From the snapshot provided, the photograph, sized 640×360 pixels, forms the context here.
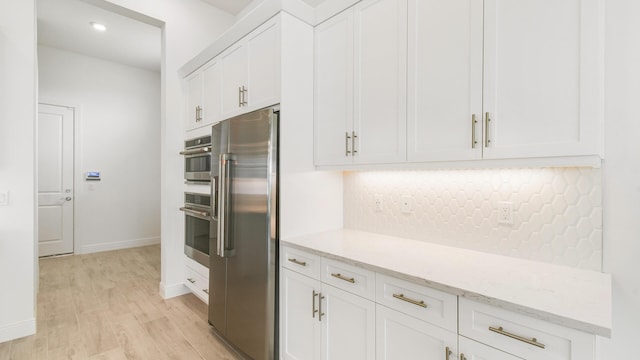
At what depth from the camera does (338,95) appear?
2.07 meters

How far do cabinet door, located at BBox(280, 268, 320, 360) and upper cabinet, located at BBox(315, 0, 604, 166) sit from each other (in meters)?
0.83

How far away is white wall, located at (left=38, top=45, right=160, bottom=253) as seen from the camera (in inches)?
194

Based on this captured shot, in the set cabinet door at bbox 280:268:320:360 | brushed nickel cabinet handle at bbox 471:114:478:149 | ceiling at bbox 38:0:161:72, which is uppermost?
ceiling at bbox 38:0:161:72

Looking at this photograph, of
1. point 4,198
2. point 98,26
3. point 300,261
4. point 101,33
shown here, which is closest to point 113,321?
point 4,198

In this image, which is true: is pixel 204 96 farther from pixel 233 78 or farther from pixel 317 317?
pixel 317 317

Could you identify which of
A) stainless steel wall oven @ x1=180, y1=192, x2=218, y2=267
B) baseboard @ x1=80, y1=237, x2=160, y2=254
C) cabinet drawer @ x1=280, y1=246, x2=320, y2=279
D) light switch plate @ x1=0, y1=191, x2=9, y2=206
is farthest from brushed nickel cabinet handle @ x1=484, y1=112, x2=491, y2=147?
baseboard @ x1=80, y1=237, x2=160, y2=254

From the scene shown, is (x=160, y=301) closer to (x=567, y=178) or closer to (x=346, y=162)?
(x=346, y=162)

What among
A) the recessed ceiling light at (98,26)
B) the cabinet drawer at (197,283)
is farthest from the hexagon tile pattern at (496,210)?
the recessed ceiling light at (98,26)

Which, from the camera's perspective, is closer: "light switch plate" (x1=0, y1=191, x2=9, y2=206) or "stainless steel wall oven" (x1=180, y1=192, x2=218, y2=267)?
Result: "light switch plate" (x1=0, y1=191, x2=9, y2=206)

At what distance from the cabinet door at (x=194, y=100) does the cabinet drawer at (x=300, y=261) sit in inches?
75.3

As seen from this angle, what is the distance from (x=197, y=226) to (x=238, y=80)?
1.47m

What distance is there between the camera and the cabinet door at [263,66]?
213 centimetres

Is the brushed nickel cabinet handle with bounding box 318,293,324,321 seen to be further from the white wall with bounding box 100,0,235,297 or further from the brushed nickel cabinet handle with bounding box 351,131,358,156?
the white wall with bounding box 100,0,235,297

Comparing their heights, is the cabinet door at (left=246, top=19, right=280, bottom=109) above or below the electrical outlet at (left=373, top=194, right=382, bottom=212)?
above
